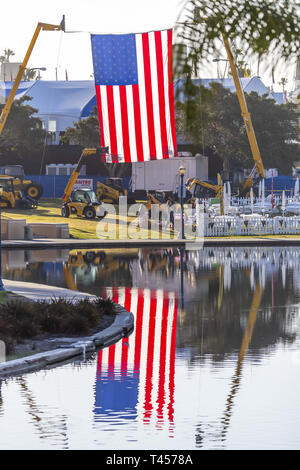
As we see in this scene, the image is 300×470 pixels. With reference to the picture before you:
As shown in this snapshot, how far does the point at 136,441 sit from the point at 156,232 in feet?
138

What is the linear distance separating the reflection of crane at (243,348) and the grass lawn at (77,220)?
2523 centimetres

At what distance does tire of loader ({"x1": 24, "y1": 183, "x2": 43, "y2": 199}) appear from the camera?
2574 inches

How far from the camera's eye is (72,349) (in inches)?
579

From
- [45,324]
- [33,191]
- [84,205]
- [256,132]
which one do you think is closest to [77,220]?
[84,205]

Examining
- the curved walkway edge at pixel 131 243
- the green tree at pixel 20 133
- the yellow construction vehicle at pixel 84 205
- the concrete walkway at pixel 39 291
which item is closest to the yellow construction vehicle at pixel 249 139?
the curved walkway edge at pixel 131 243

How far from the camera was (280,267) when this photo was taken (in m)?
31.6

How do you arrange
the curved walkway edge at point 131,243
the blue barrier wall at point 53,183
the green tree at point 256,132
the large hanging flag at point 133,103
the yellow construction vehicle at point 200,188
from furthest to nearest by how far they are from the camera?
the green tree at point 256,132 → the blue barrier wall at point 53,183 → the yellow construction vehicle at point 200,188 → the large hanging flag at point 133,103 → the curved walkway edge at point 131,243

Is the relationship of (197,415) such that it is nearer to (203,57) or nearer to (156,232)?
(203,57)

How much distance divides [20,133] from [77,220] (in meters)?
27.9

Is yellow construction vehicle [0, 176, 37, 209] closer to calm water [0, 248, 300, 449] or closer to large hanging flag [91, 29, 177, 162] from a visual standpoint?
large hanging flag [91, 29, 177, 162]

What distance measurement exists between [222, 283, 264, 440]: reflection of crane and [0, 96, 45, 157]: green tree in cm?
5846

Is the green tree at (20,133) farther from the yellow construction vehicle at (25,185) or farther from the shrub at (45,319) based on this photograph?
the shrub at (45,319)

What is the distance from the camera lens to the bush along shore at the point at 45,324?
1492 centimetres
